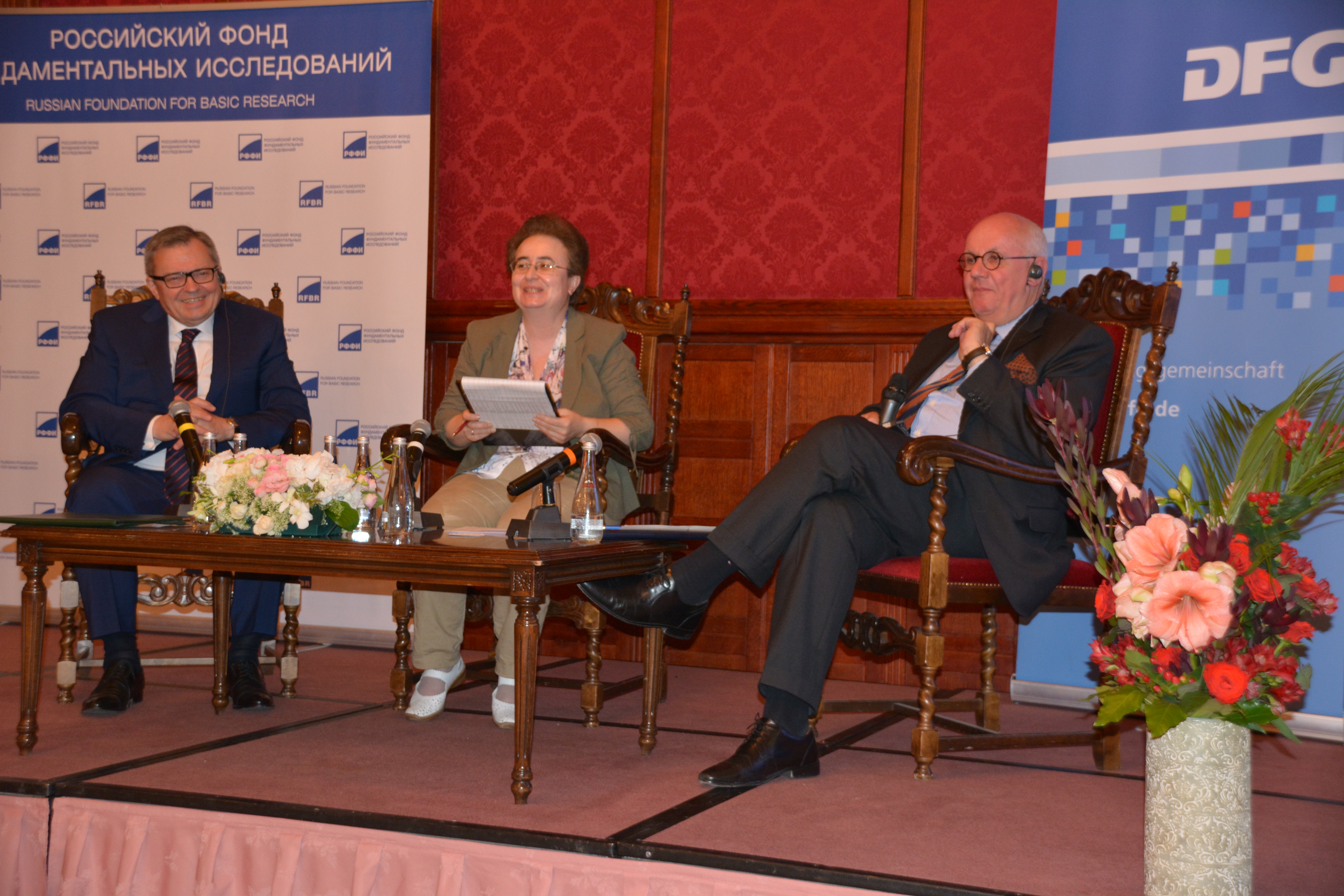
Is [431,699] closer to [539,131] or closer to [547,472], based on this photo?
[547,472]

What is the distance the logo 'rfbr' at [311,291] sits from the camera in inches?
167

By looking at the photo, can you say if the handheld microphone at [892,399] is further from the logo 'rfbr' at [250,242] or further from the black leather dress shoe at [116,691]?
the logo 'rfbr' at [250,242]

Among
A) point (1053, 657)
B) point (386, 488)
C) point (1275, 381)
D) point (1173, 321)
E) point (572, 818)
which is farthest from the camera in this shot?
point (1053, 657)

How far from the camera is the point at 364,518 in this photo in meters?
2.59

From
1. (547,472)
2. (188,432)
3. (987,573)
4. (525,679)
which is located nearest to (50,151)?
(188,432)

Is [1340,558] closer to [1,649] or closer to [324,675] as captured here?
[324,675]

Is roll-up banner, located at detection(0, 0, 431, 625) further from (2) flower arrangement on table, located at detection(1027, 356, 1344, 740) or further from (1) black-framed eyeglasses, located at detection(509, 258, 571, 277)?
(2) flower arrangement on table, located at detection(1027, 356, 1344, 740)

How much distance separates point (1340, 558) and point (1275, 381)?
516mm

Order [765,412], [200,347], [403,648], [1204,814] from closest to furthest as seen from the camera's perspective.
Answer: [1204,814], [403,648], [200,347], [765,412]

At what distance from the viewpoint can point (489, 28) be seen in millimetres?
4406

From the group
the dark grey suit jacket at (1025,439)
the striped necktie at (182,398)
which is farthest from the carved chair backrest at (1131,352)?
the striped necktie at (182,398)

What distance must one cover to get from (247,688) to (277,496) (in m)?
0.98

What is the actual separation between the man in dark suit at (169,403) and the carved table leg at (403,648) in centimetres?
37

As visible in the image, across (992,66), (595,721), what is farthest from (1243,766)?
(992,66)
